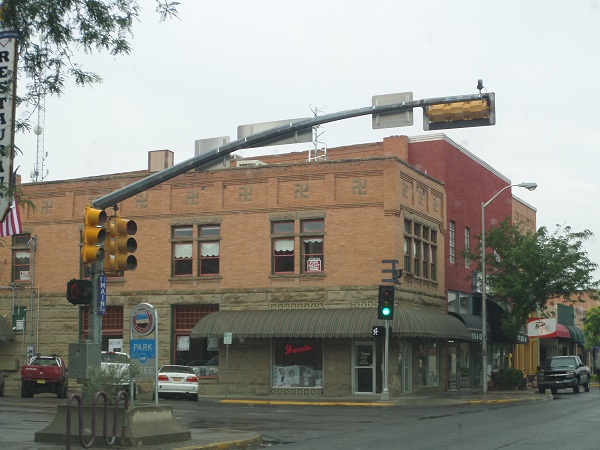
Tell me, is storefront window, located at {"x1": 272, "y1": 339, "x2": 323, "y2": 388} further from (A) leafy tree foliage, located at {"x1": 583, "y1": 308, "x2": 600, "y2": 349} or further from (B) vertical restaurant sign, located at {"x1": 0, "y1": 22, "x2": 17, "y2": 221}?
(A) leafy tree foliage, located at {"x1": 583, "y1": 308, "x2": 600, "y2": 349}

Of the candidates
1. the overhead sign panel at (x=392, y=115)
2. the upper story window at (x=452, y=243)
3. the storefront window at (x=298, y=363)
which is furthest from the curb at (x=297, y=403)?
the overhead sign panel at (x=392, y=115)

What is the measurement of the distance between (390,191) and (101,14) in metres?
22.1

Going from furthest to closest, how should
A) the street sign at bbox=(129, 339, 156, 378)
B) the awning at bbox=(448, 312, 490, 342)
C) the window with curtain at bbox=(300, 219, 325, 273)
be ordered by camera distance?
the awning at bbox=(448, 312, 490, 342) < the window with curtain at bbox=(300, 219, 325, 273) < the street sign at bbox=(129, 339, 156, 378)

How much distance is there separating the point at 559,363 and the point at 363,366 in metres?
14.4

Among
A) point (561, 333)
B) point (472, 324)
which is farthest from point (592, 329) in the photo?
point (472, 324)

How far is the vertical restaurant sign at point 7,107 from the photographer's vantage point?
52.1 ft

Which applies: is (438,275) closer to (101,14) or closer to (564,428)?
(564,428)

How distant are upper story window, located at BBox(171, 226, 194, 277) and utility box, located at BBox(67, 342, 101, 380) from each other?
77.5 feet

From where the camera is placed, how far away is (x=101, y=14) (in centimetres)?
1602

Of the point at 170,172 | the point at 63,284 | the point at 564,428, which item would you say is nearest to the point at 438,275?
the point at 63,284

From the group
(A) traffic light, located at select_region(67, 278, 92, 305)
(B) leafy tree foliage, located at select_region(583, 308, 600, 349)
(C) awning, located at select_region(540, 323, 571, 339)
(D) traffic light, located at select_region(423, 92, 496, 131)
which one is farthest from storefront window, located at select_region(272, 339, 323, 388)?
(B) leafy tree foliage, located at select_region(583, 308, 600, 349)

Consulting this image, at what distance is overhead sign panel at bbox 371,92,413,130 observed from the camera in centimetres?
1562

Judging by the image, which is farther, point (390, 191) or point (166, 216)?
point (166, 216)

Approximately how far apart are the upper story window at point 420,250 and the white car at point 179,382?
33.3ft
